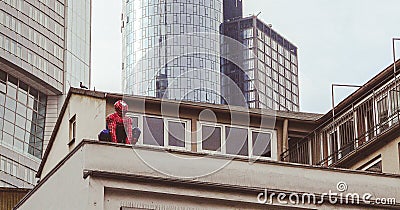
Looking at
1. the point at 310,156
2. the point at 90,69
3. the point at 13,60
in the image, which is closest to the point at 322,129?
the point at 310,156

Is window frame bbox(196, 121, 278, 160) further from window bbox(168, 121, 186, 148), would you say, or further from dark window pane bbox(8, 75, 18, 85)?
dark window pane bbox(8, 75, 18, 85)

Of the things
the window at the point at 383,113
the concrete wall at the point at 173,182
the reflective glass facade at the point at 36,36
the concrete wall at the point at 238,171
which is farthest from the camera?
the reflective glass facade at the point at 36,36

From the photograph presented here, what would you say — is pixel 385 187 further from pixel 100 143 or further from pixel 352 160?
pixel 100 143

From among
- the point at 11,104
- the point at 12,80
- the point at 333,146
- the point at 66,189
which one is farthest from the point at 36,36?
the point at 66,189

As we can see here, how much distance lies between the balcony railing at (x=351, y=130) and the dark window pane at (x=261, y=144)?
0.61m

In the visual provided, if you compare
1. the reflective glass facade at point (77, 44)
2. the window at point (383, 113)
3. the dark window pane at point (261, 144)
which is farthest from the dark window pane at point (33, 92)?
the window at point (383, 113)

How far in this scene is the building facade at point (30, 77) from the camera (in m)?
141

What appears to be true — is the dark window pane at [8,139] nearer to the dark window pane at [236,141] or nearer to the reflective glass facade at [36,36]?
the reflective glass facade at [36,36]

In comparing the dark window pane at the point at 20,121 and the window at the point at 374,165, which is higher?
the dark window pane at the point at 20,121

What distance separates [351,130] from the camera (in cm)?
3900

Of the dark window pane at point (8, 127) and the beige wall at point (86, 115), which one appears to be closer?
the beige wall at point (86, 115)

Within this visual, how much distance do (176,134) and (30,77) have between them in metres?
108

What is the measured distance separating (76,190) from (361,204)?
8186 millimetres

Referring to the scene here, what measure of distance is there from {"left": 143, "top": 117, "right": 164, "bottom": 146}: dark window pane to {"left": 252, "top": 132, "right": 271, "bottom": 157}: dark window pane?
3527 mm
